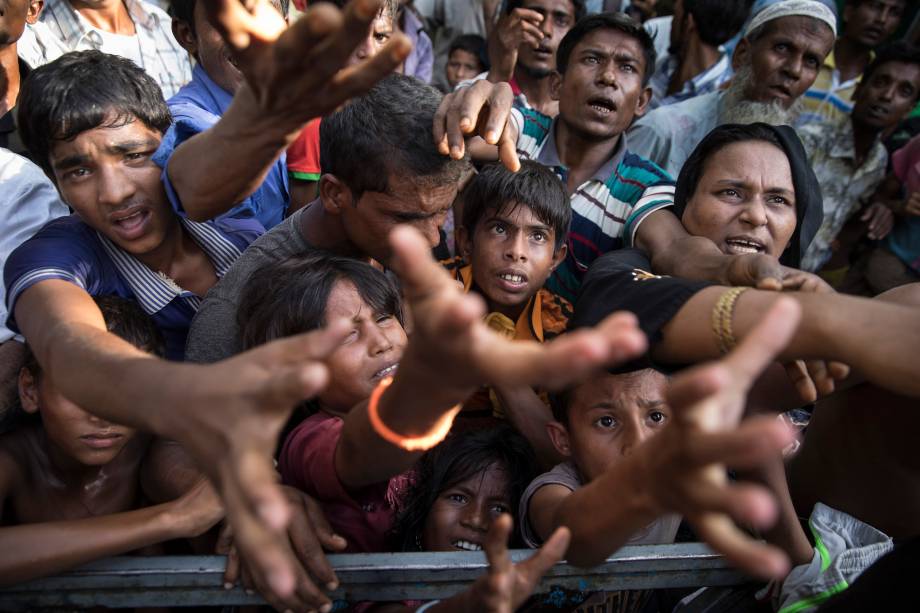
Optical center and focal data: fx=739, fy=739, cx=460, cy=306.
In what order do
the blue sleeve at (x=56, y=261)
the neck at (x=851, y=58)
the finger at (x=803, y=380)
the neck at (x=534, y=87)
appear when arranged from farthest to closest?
the neck at (x=851, y=58) < the neck at (x=534, y=87) < the blue sleeve at (x=56, y=261) < the finger at (x=803, y=380)

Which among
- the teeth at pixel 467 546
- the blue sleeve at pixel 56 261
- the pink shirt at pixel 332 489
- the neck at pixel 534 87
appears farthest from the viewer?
the neck at pixel 534 87

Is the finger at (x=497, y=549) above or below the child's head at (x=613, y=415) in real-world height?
above

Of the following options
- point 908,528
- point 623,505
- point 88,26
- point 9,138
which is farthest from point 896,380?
point 88,26

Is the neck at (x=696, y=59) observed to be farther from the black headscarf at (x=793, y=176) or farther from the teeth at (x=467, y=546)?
the teeth at (x=467, y=546)

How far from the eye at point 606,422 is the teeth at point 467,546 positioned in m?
0.48

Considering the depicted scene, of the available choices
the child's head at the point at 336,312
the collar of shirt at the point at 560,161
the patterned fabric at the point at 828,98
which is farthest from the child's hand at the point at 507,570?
the patterned fabric at the point at 828,98

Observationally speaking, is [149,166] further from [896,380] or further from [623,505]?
[896,380]

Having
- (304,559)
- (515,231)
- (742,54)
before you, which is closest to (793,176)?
(515,231)

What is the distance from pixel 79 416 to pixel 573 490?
49.5 inches

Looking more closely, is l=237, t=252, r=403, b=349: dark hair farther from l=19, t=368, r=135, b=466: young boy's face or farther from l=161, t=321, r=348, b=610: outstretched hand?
l=161, t=321, r=348, b=610: outstretched hand

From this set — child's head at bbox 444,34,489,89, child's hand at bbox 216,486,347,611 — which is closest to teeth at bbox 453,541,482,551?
child's hand at bbox 216,486,347,611

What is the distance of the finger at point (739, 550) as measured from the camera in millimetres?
864

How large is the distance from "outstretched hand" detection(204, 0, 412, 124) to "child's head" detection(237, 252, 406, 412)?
64 cm

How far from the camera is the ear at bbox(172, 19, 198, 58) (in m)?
3.13
